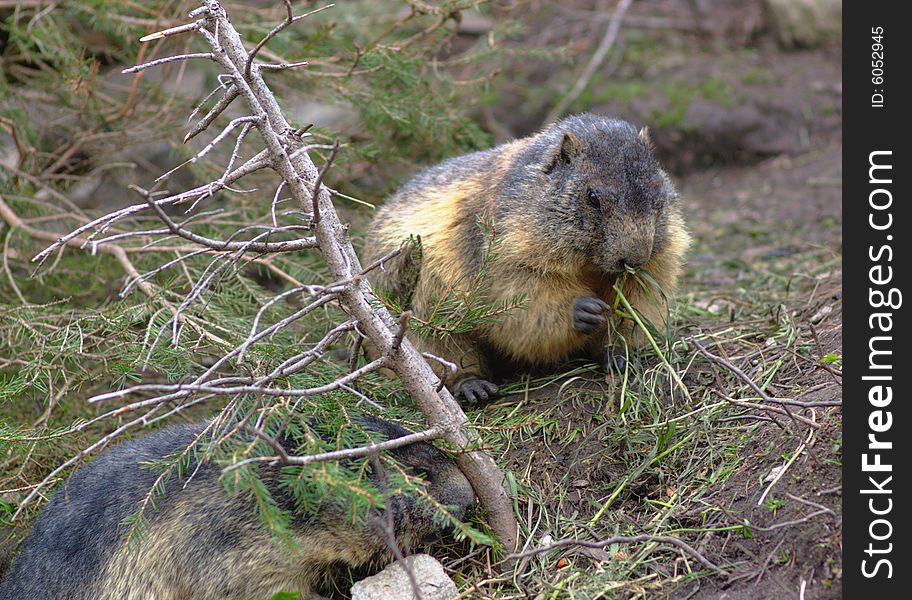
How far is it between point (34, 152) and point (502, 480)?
459 cm

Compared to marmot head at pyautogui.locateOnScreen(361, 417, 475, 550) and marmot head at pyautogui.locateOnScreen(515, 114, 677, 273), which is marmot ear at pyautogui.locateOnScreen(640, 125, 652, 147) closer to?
marmot head at pyautogui.locateOnScreen(515, 114, 677, 273)

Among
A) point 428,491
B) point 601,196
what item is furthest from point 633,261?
point 428,491

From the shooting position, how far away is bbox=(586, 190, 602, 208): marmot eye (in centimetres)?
515

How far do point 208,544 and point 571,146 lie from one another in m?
2.89

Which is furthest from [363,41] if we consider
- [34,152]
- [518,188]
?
[518,188]

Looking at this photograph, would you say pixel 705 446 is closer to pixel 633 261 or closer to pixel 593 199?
pixel 633 261

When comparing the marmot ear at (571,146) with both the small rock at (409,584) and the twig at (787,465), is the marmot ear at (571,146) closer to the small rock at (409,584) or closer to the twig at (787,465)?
the twig at (787,465)

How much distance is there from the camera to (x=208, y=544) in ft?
14.9

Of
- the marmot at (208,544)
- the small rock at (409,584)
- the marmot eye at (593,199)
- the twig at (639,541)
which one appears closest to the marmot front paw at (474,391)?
the marmot at (208,544)

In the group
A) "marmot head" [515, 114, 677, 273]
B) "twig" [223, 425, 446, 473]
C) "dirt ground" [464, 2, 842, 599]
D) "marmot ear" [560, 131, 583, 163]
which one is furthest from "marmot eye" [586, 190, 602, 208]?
"twig" [223, 425, 446, 473]

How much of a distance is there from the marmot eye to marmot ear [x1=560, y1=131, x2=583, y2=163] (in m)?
0.28

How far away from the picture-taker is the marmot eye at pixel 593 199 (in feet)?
16.9

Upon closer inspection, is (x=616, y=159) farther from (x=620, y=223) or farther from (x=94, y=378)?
(x=94, y=378)

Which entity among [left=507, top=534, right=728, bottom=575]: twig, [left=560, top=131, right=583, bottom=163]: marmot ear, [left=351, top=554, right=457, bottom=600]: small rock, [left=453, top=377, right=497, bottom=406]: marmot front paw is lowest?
[left=351, top=554, right=457, bottom=600]: small rock
